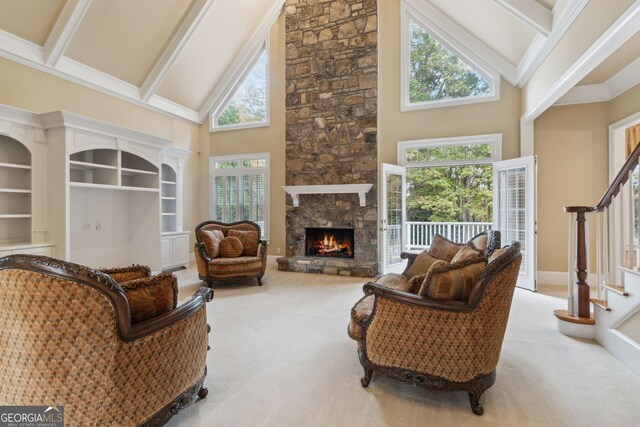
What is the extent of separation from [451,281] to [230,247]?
4.01 meters

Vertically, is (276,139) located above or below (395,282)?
above

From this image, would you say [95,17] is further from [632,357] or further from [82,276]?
[632,357]

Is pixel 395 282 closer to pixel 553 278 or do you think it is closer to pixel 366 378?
pixel 366 378

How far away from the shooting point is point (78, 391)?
140 centimetres

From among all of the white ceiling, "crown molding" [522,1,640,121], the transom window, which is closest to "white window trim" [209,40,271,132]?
the transom window

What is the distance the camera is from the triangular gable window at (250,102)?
24.1ft

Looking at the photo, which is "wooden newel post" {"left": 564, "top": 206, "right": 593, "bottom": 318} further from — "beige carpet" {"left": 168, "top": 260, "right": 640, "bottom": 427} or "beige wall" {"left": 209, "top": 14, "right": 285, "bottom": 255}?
"beige wall" {"left": 209, "top": 14, "right": 285, "bottom": 255}

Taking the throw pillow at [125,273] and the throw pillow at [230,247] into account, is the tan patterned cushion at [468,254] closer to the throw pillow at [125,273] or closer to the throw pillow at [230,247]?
the throw pillow at [125,273]

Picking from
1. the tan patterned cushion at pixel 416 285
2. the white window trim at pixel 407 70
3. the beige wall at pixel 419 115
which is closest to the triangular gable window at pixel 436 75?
the white window trim at pixel 407 70

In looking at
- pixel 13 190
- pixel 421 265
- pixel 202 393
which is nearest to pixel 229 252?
pixel 13 190

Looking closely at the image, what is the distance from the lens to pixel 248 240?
5.52 meters

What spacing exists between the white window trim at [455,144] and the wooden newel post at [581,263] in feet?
8.50

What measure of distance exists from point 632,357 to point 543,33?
3.74m

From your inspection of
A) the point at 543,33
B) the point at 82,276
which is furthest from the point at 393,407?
the point at 543,33
